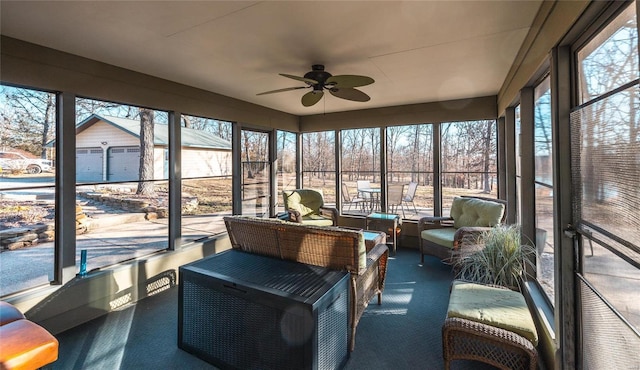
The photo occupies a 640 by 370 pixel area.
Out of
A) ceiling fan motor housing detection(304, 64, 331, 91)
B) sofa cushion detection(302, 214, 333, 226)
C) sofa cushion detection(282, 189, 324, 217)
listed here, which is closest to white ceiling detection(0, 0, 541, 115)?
ceiling fan motor housing detection(304, 64, 331, 91)

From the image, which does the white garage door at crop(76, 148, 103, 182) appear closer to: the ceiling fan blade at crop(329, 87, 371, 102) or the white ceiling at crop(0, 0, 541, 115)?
the white ceiling at crop(0, 0, 541, 115)

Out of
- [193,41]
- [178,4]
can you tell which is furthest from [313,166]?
[178,4]

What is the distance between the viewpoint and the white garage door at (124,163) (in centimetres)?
345

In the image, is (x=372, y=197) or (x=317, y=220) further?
(x=372, y=197)

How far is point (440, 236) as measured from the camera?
4.28 meters

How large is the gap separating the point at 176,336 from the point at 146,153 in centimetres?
236

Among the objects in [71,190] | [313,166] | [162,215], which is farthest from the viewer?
[313,166]

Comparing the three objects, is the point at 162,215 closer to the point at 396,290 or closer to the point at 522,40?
Result: the point at 396,290

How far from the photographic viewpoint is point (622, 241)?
1.27 m

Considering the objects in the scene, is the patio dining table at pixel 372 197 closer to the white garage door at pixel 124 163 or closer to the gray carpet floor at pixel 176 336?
the gray carpet floor at pixel 176 336

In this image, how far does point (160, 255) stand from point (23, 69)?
2.39 m

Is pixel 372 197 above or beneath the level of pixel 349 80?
beneath

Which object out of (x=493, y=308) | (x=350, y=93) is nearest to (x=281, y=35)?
(x=350, y=93)

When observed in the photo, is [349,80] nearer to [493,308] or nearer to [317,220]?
[493,308]
